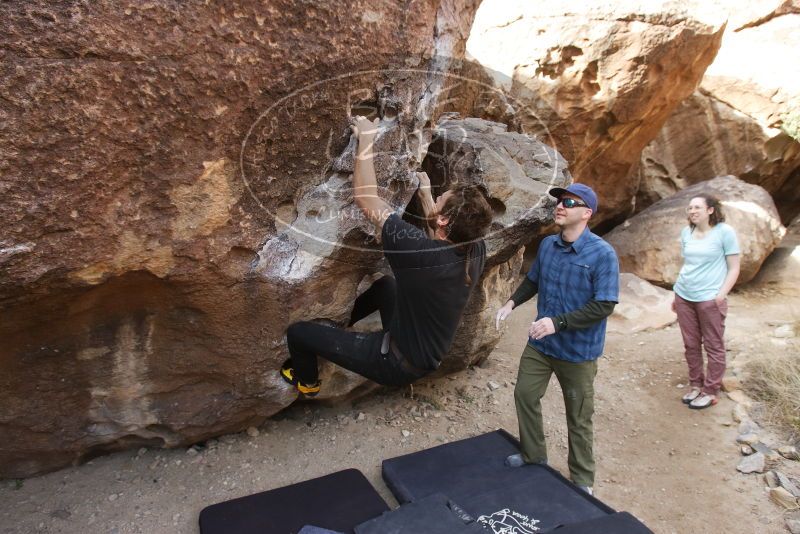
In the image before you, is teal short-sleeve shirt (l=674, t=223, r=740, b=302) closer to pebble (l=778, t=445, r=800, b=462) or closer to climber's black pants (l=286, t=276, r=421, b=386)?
pebble (l=778, t=445, r=800, b=462)

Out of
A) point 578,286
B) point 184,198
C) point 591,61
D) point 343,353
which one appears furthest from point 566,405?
point 591,61

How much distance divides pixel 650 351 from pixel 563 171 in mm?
2344

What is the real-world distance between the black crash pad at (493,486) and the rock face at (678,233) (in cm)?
415

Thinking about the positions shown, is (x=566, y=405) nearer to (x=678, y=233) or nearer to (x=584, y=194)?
(x=584, y=194)

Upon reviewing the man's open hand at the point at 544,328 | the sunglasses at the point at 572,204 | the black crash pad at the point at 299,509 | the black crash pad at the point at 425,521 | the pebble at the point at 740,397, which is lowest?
the black crash pad at the point at 299,509

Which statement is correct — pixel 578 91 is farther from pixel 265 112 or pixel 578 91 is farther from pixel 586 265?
pixel 265 112

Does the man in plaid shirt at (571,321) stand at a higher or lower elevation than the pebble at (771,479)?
higher

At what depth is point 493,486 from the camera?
9.78ft

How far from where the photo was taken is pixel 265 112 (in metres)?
2.53

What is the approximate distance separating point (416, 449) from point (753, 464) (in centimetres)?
212

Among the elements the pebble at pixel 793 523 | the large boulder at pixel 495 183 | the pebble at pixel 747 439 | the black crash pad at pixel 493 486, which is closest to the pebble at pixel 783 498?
the pebble at pixel 793 523

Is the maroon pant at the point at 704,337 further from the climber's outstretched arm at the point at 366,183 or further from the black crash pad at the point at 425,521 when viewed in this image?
the climber's outstretched arm at the point at 366,183

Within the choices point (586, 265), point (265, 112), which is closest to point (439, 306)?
point (586, 265)

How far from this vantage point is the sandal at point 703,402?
420 centimetres
